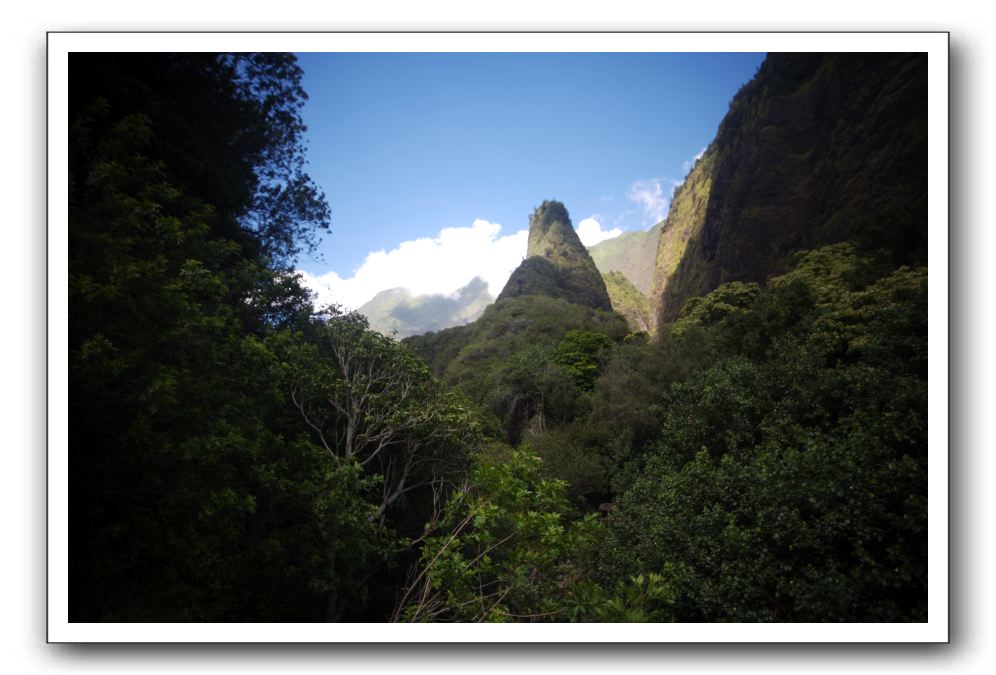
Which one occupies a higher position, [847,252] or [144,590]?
[847,252]

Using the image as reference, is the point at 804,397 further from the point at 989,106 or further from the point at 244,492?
the point at 244,492

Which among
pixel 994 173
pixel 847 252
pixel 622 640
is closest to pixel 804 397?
pixel 994 173

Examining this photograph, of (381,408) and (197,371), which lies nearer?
(197,371)

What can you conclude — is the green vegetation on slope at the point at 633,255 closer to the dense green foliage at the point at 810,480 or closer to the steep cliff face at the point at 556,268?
the steep cliff face at the point at 556,268
